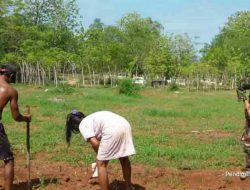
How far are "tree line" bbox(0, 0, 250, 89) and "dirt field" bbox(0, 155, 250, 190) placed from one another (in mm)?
29118

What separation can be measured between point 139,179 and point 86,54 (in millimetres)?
34160

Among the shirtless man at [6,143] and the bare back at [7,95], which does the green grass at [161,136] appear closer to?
the shirtless man at [6,143]

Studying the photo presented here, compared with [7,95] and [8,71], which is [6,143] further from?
[8,71]

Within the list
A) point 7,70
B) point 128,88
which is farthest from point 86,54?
point 7,70

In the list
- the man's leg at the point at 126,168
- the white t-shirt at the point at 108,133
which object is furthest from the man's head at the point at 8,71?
the man's leg at the point at 126,168

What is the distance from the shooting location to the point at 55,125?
517 inches

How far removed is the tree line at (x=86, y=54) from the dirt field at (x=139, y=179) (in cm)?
2912

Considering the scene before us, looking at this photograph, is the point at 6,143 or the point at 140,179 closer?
the point at 6,143

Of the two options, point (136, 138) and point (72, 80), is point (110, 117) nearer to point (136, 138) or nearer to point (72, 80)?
point (136, 138)

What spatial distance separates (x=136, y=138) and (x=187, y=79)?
34.4m

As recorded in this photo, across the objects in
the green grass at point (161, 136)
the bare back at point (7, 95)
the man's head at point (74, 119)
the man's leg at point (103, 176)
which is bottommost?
the green grass at point (161, 136)

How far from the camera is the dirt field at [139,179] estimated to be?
21.8ft

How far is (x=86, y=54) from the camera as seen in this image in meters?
40.6

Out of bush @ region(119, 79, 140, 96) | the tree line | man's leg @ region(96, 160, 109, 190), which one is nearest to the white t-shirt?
man's leg @ region(96, 160, 109, 190)
